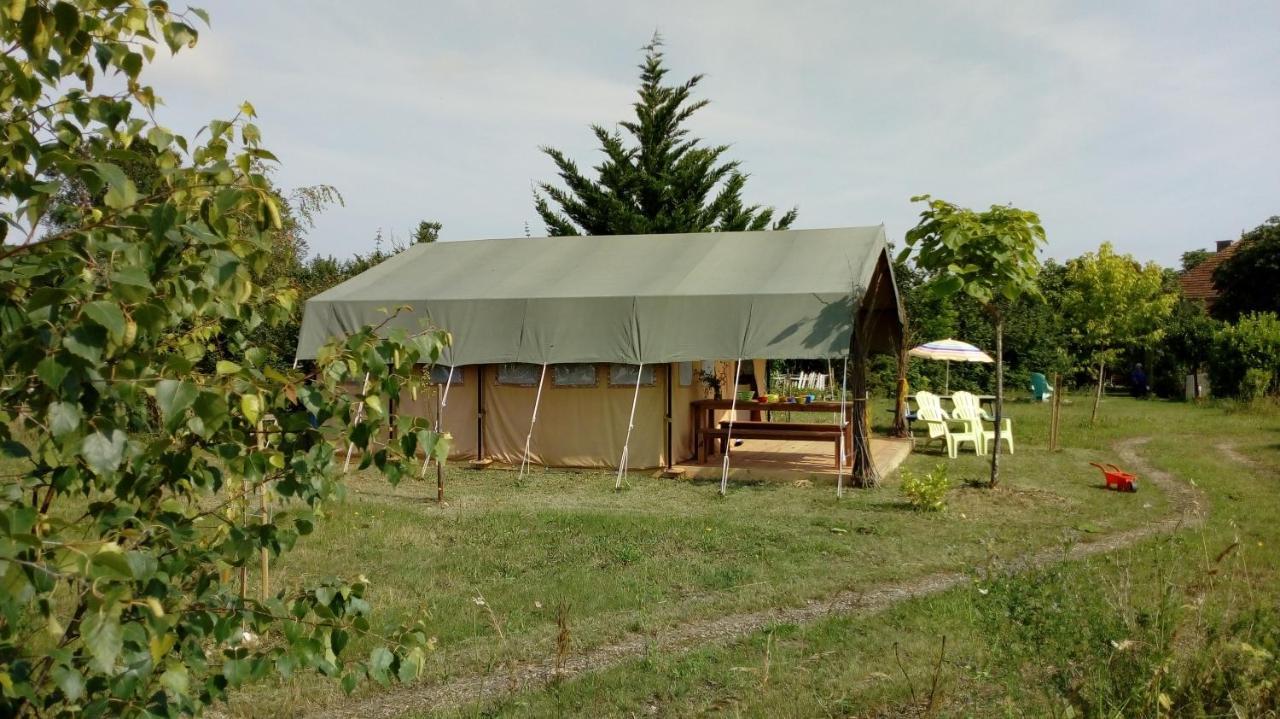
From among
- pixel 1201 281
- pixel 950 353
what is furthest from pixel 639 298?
pixel 1201 281

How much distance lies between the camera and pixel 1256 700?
2.80 meters

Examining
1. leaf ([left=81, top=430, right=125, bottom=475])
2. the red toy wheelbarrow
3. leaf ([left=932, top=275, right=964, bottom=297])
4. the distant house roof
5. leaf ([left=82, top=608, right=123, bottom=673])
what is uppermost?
the distant house roof

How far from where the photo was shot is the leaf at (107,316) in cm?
138

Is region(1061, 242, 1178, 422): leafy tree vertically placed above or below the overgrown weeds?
above

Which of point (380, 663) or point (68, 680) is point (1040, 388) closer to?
point (380, 663)

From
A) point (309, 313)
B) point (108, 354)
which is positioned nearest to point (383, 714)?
point (108, 354)

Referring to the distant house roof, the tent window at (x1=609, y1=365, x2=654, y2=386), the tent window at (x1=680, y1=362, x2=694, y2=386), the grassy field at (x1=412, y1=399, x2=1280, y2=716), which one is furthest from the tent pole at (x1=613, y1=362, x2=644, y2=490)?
the distant house roof

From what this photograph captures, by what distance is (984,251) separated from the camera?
9.76m

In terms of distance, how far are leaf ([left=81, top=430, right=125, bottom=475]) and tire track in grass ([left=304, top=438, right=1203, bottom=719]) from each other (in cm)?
269

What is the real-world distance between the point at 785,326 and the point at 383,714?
7509mm

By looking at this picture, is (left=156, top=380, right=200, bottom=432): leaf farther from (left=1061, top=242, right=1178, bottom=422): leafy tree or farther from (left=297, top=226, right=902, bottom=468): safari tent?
(left=1061, top=242, right=1178, bottom=422): leafy tree

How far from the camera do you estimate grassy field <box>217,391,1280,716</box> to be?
4.45m

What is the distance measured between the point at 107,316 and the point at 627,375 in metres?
11.0

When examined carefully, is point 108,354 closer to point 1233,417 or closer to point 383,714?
point 383,714
